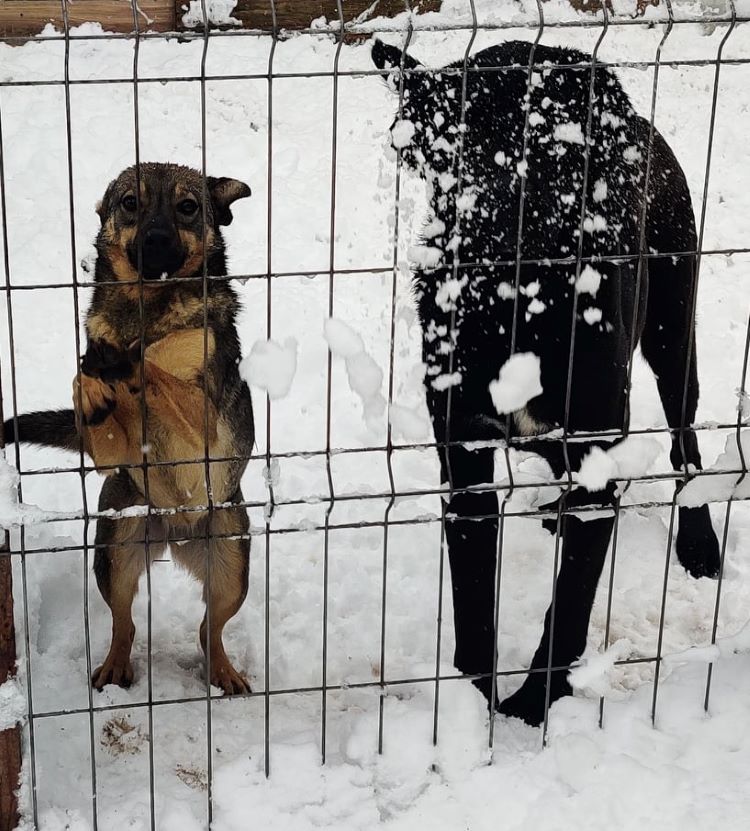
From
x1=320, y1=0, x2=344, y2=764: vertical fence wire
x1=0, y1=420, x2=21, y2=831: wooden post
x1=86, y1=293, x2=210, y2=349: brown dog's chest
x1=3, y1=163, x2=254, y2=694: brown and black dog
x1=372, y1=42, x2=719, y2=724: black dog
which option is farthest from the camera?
x1=86, y1=293, x2=210, y2=349: brown dog's chest

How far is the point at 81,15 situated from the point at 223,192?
537cm

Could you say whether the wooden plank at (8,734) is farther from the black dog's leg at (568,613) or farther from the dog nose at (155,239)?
the black dog's leg at (568,613)

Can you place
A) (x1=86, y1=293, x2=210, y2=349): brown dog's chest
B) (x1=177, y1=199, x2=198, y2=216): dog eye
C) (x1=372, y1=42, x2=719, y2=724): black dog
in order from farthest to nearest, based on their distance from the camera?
(x1=177, y1=199, x2=198, y2=216): dog eye
(x1=86, y1=293, x2=210, y2=349): brown dog's chest
(x1=372, y1=42, x2=719, y2=724): black dog

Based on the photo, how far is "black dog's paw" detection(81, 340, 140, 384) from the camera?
355 cm

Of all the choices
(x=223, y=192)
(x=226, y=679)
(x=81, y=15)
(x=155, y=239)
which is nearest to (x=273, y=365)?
(x=155, y=239)

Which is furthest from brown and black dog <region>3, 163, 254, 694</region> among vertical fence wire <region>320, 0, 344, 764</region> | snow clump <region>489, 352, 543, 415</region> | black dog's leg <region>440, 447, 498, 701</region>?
snow clump <region>489, 352, 543, 415</region>

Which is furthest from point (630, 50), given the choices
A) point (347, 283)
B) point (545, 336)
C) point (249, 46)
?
point (545, 336)

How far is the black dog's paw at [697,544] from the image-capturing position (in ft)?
Answer: 16.0

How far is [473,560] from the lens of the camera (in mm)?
3752

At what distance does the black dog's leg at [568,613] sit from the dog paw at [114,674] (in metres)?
1.35

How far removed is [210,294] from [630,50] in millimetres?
6583

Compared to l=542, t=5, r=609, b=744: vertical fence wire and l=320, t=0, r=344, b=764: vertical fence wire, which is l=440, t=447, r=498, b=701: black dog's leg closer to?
l=542, t=5, r=609, b=744: vertical fence wire

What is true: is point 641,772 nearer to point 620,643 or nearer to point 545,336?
point 620,643

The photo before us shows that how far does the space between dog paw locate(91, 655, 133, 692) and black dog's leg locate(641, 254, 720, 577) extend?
2242 mm
